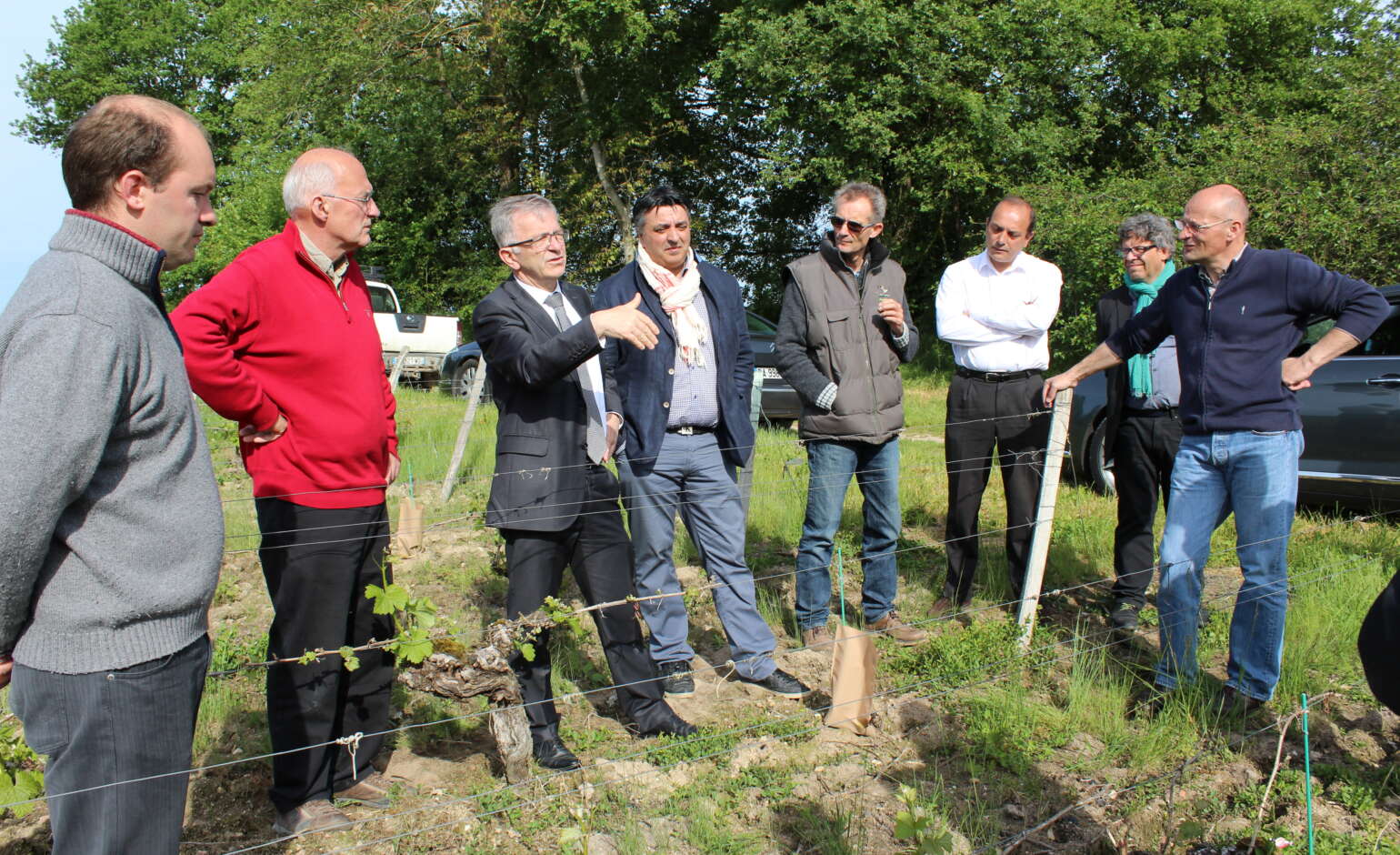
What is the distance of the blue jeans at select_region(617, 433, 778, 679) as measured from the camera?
3959 mm

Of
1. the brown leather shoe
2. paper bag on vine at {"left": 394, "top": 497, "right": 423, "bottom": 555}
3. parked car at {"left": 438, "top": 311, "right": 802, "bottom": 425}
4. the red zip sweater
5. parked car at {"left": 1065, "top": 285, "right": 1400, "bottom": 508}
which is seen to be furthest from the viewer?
parked car at {"left": 438, "top": 311, "right": 802, "bottom": 425}

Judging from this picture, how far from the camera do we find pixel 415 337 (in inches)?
675

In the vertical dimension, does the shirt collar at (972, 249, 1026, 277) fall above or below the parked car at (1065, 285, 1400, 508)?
above

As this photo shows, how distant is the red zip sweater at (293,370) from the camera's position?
2867 millimetres

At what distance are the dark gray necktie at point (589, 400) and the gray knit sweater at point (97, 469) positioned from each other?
67.3 inches

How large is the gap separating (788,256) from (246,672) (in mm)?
21663

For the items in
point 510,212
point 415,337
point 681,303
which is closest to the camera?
point 510,212

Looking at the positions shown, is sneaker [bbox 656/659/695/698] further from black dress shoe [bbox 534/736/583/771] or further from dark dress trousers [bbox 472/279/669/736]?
black dress shoe [bbox 534/736/583/771]

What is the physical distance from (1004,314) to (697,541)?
1849 millimetres

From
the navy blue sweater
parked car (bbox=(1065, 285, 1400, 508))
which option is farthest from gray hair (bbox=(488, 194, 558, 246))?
parked car (bbox=(1065, 285, 1400, 508))

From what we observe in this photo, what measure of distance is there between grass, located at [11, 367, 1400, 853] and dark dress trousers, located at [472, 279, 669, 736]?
304mm

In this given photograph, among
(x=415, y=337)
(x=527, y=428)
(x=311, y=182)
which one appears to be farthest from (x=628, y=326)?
(x=415, y=337)

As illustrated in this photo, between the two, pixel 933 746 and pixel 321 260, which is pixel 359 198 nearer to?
pixel 321 260

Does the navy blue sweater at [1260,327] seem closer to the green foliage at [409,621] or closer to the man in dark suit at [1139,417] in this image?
the man in dark suit at [1139,417]
